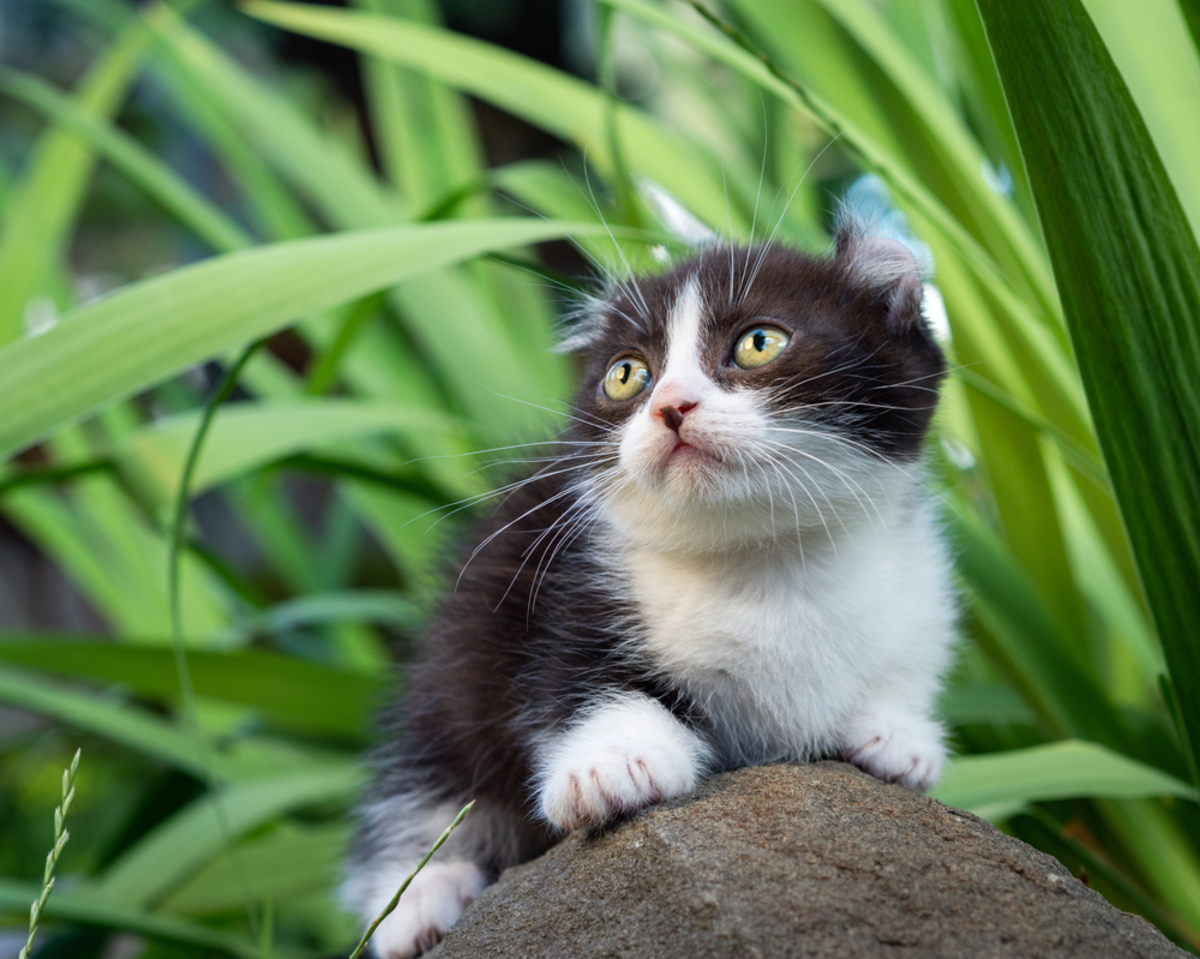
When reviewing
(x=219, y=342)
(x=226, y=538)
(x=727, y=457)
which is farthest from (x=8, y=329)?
(x=226, y=538)

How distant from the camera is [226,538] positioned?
10.9 ft

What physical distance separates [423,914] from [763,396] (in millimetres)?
477

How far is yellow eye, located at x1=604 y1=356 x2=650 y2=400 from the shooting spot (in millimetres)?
787

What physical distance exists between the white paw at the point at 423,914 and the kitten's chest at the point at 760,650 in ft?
0.83

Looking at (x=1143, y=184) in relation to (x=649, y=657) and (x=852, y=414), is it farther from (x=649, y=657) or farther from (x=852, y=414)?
(x=649, y=657)

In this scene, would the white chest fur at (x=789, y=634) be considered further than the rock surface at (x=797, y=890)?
Yes

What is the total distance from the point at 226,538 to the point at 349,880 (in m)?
2.58

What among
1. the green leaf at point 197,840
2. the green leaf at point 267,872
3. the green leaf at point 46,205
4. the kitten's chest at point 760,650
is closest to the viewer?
the kitten's chest at point 760,650

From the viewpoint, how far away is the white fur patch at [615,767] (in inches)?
24.4

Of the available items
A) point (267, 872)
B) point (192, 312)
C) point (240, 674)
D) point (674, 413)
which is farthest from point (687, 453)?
point (267, 872)

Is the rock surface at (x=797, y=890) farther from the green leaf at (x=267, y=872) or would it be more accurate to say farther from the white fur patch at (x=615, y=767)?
the green leaf at (x=267, y=872)

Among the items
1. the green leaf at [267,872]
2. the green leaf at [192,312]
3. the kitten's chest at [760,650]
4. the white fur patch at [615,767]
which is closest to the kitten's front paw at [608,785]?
the white fur patch at [615,767]

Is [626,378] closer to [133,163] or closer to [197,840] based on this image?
[197,840]

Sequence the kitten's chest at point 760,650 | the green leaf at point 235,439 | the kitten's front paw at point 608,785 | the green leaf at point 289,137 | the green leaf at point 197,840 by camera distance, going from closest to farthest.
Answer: the kitten's front paw at point 608,785
the kitten's chest at point 760,650
the green leaf at point 235,439
the green leaf at point 197,840
the green leaf at point 289,137
